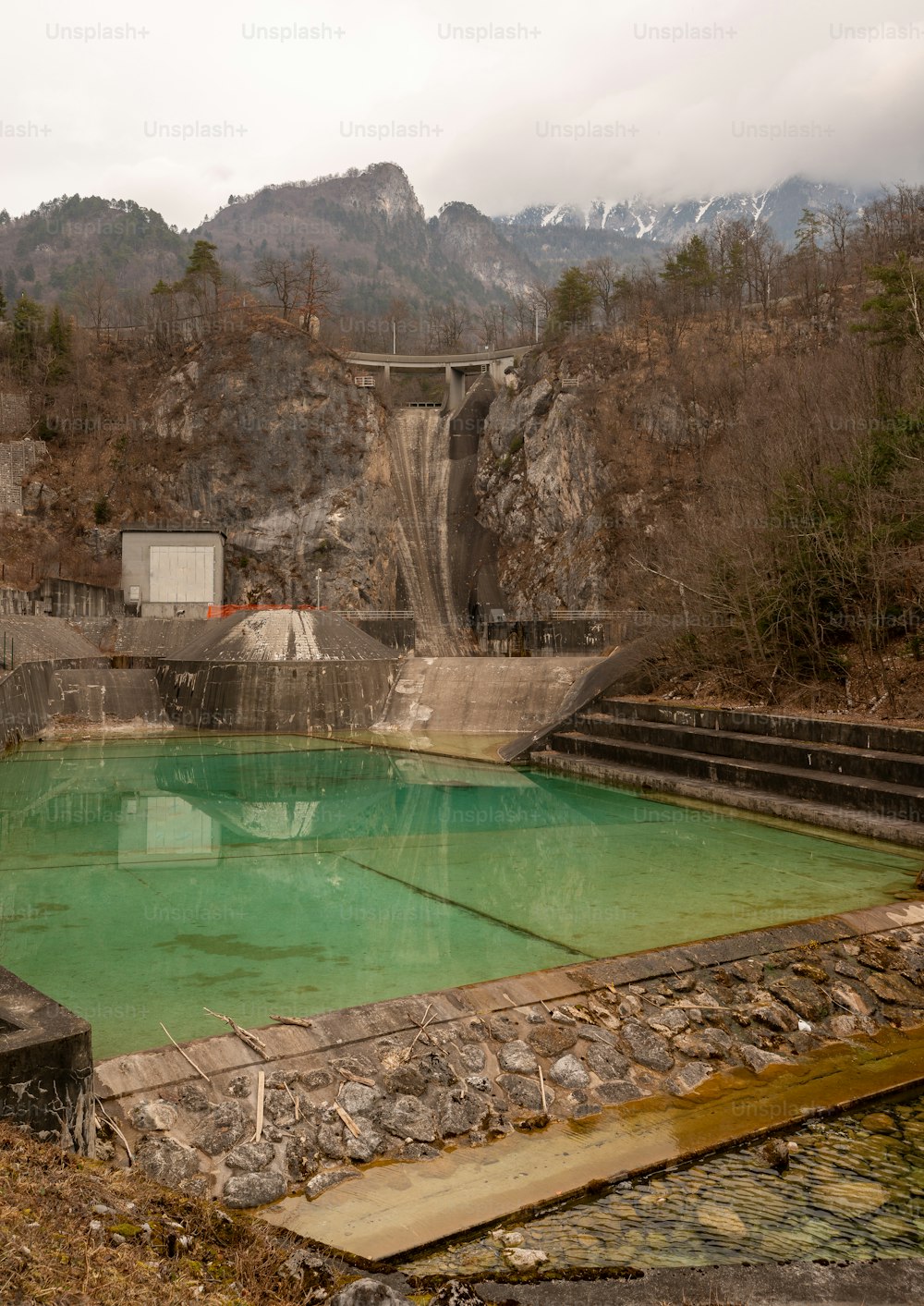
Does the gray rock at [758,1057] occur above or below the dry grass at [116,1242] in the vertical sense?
below

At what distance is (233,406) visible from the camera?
48.3 metres

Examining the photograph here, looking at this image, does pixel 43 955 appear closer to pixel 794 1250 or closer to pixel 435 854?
pixel 435 854

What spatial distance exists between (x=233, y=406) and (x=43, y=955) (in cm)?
4545

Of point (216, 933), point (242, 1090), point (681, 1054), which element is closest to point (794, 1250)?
point (681, 1054)

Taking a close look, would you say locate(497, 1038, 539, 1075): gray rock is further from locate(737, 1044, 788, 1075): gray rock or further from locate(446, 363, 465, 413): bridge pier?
locate(446, 363, 465, 413): bridge pier

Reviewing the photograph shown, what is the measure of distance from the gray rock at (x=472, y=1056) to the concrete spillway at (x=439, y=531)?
1549 inches

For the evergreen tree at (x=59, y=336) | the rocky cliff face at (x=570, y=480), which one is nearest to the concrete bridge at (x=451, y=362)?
the rocky cliff face at (x=570, y=480)

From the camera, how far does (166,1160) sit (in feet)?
11.9

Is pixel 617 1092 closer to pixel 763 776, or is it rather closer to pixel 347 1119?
pixel 347 1119

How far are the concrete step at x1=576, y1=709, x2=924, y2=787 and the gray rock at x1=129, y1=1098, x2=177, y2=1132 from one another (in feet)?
28.7

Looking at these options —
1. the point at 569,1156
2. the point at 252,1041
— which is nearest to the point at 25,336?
the point at 252,1041

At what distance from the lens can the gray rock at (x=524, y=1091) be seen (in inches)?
171

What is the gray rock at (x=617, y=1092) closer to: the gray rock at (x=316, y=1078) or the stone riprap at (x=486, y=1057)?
the stone riprap at (x=486, y=1057)

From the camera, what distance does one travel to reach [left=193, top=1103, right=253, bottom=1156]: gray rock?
3.76 m
